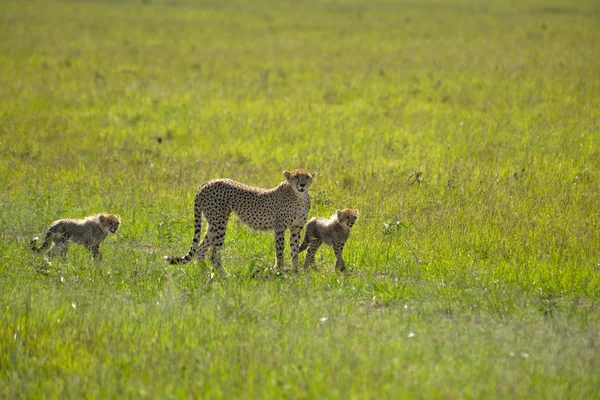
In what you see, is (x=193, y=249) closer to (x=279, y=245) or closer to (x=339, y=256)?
(x=279, y=245)

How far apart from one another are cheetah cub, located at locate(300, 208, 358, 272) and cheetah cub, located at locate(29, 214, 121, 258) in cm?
222

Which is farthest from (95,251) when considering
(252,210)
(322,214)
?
(322,214)

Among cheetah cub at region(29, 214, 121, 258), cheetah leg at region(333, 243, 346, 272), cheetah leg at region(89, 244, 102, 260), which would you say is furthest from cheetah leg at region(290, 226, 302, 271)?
cheetah leg at region(89, 244, 102, 260)

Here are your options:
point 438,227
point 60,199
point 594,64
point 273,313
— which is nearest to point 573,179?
point 438,227

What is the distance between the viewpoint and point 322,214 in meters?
10.9

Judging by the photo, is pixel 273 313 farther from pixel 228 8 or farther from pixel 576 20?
pixel 228 8

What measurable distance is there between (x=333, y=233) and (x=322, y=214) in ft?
6.92

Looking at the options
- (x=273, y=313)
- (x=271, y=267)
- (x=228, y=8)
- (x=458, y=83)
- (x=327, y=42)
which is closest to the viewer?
(x=273, y=313)

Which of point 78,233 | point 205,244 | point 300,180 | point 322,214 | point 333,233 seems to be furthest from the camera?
point 322,214

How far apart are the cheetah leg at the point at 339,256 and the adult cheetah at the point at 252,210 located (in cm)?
45

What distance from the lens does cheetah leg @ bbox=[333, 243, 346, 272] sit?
8.75 meters

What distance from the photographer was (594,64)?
69.7ft

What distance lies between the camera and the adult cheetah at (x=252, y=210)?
8.79m

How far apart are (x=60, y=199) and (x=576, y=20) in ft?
94.2
